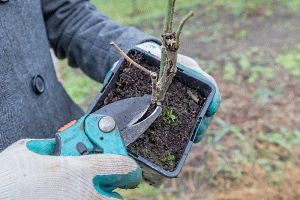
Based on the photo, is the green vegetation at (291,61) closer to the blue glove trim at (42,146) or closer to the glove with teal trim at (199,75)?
the glove with teal trim at (199,75)

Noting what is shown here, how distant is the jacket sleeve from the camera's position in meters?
1.59

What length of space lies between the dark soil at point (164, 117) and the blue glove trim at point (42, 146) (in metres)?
0.34

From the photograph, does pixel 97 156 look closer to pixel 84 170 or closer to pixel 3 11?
pixel 84 170

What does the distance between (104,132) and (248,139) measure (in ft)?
6.70

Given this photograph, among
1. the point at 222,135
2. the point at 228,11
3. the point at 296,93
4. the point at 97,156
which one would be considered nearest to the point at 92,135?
the point at 97,156

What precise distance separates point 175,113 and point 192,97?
13 cm

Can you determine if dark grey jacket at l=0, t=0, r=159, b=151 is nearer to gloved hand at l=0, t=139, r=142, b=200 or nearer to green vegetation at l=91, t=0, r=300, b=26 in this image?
gloved hand at l=0, t=139, r=142, b=200

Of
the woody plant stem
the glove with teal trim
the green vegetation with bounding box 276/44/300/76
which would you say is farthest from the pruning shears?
the green vegetation with bounding box 276/44/300/76

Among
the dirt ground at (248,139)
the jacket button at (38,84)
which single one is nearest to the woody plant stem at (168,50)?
the jacket button at (38,84)

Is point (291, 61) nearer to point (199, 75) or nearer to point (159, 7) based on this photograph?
point (199, 75)

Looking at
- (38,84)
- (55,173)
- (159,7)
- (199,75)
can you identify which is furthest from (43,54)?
(159,7)

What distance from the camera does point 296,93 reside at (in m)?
3.06

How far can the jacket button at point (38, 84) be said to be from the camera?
125cm

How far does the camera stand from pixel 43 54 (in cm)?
142
